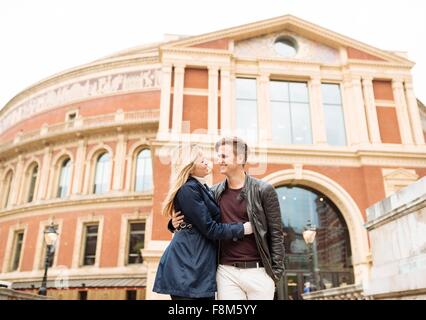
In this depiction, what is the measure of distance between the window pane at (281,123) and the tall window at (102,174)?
12.3m

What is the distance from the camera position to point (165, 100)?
17.5 m

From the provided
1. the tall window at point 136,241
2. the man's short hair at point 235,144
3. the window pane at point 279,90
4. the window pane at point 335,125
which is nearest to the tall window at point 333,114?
the window pane at point 335,125

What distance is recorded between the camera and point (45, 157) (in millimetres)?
26891

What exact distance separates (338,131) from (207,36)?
26.1 feet

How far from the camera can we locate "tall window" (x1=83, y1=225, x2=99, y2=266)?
910 inches

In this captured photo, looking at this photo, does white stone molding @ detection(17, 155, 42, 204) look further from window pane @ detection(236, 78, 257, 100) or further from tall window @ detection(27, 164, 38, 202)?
window pane @ detection(236, 78, 257, 100)

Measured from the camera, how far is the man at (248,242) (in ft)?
9.79

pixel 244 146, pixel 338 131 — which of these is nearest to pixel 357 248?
pixel 338 131

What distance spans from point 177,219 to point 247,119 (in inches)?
594

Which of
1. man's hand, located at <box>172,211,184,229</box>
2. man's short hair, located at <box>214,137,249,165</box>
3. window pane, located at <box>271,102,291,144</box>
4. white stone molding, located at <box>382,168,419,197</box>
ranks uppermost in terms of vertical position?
window pane, located at <box>271,102,291,144</box>

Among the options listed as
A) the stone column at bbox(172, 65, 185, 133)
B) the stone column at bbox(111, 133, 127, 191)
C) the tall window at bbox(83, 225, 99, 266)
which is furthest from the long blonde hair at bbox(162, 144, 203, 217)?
the tall window at bbox(83, 225, 99, 266)

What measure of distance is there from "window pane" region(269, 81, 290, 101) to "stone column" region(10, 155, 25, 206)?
64.9ft

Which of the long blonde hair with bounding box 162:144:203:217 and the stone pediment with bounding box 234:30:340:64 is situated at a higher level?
the stone pediment with bounding box 234:30:340:64
